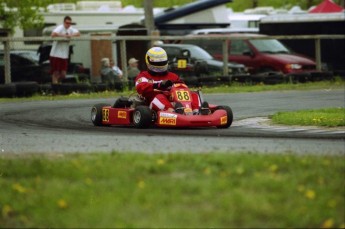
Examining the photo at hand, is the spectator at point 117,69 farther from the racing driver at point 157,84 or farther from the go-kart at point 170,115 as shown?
the racing driver at point 157,84

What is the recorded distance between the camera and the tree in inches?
1384

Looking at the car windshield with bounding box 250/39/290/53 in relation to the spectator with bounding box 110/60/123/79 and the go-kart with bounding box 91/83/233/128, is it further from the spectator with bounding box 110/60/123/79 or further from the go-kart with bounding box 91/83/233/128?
the go-kart with bounding box 91/83/233/128

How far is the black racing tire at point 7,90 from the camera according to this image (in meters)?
23.0

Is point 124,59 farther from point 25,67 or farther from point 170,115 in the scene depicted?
point 170,115

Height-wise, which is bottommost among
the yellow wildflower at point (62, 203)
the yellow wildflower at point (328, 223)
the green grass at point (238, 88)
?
the yellow wildflower at point (328, 223)

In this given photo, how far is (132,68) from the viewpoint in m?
26.8

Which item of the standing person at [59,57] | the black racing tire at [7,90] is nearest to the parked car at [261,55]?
the standing person at [59,57]

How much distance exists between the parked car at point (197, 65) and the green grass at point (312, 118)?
955 centimetres

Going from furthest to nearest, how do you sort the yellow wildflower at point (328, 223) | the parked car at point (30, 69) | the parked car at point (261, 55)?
1. the parked car at point (261, 55)
2. the parked car at point (30, 69)
3. the yellow wildflower at point (328, 223)

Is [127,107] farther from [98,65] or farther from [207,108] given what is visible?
[98,65]

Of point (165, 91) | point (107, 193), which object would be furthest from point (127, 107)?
point (107, 193)

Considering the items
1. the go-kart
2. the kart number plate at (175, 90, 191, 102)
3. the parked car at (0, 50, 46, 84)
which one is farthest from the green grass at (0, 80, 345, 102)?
the kart number plate at (175, 90, 191, 102)

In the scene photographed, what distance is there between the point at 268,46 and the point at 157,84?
15.7 metres

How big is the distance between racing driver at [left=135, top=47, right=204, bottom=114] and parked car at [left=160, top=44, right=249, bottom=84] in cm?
1020
